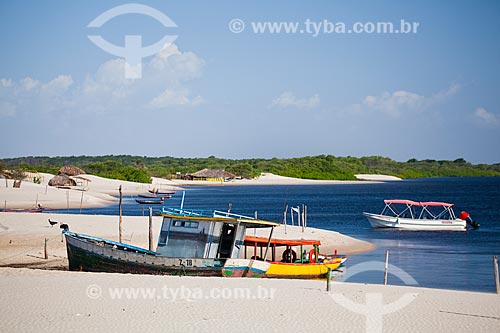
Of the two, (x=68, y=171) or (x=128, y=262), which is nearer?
(x=128, y=262)

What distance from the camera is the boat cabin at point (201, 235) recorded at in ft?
74.6

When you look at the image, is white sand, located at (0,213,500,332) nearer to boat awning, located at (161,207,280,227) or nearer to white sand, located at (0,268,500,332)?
white sand, located at (0,268,500,332)

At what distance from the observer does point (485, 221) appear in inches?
2119

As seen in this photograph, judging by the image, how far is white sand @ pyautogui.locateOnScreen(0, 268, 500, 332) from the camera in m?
14.4

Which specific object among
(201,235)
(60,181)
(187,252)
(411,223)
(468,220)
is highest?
(60,181)

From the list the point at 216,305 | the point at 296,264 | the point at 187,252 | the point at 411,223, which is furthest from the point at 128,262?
the point at 411,223

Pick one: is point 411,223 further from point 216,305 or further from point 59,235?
point 216,305

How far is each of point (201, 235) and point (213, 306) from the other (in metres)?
6.63

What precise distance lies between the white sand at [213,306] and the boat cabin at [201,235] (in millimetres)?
1973

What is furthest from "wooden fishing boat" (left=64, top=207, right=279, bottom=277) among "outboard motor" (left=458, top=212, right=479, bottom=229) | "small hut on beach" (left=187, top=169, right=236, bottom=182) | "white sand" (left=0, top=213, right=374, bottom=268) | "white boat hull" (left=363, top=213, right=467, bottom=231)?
"small hut on beach" (left=187, top=169, right=236, bottom=182)

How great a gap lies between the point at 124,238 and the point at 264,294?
16.2 meters

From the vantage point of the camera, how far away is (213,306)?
16.4 meters

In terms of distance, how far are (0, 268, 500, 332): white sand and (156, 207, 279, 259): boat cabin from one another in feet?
6.47

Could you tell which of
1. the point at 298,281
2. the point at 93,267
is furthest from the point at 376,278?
the point at 93,267
